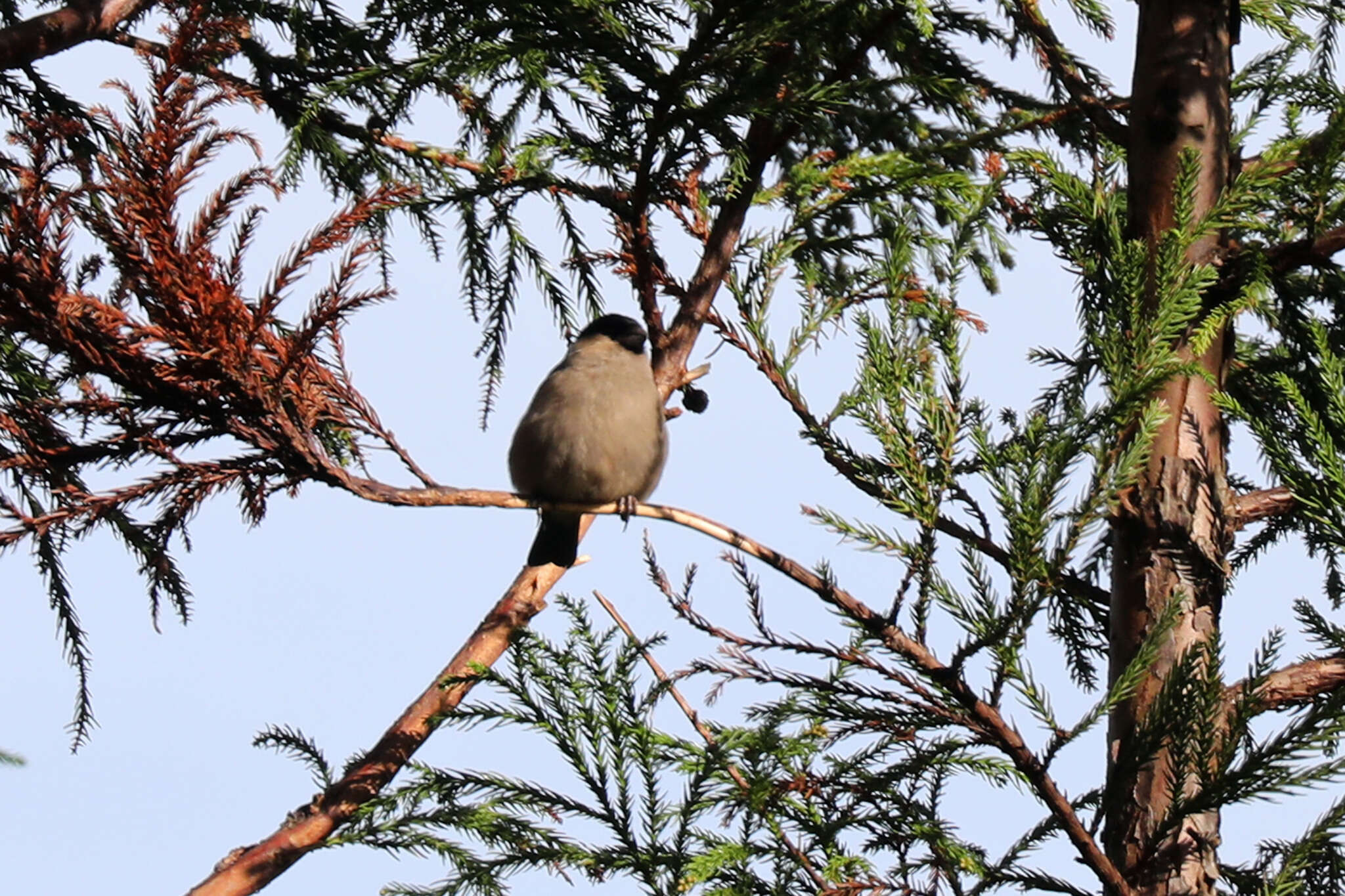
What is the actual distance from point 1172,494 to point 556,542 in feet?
6.68

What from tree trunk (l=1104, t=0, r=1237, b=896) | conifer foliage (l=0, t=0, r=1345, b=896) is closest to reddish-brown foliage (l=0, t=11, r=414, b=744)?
conifer foliage (l=0, t=0, r=1345, b=896)

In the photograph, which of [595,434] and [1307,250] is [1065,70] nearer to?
[1307,250]

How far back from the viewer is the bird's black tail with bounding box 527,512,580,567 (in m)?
4.24

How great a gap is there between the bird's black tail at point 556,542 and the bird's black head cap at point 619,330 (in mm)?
888

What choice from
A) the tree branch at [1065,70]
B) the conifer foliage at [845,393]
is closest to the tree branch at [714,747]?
the conifer foliage at [845,393]

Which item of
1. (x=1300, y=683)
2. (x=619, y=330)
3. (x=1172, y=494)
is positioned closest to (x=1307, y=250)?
(x=1172, y=494)

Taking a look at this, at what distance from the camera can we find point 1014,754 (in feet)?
7.17

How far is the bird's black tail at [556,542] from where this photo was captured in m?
4.24

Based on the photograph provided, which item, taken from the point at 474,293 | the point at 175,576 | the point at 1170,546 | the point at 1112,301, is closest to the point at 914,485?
the point at 1112,301

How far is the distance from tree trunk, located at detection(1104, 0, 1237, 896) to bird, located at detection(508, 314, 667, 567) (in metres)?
1.81

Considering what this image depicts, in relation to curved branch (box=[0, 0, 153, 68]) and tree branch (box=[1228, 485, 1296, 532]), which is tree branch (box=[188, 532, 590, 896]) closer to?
tree branch (box=[1228, 485, 1296, 532])

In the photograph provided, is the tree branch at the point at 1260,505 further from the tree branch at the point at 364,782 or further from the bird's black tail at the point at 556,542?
the bird's black tail at the point at 556,542

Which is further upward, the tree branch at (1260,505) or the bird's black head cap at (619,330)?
the bird's black head cap at (619,330)

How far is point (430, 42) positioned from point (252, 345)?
162 cm
